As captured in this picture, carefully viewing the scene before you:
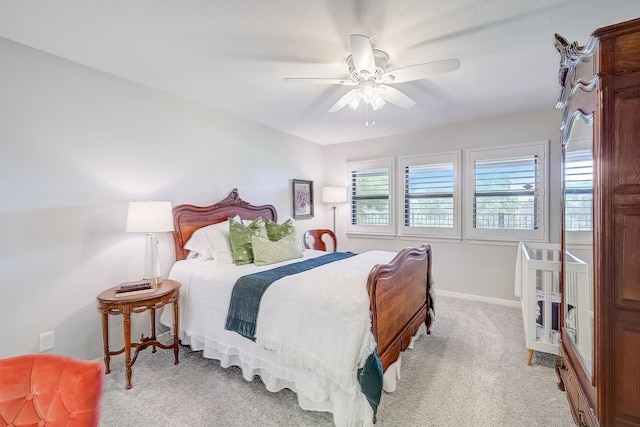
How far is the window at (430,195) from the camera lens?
164 inches

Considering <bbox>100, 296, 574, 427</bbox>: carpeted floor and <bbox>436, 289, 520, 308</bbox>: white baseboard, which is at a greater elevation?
<bbox>436, 289, 520, 308</bbox>: white baseboard

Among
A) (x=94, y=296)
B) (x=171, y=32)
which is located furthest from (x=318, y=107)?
(x=94, y=296)

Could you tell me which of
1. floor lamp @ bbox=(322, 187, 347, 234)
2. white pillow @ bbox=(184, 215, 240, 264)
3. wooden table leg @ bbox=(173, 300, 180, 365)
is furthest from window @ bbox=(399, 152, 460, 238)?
wooden table leg @ bbox=(173, 300, 180, 365)

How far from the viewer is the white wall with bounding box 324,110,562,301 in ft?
11.6

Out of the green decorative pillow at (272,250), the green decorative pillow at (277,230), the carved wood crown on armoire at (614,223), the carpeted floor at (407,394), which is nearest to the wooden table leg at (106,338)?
the carpeted floor at (407,394)

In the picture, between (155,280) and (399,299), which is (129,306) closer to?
(155,280)

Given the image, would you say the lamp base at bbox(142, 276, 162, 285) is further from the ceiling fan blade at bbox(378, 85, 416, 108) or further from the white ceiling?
the ceiling fan blade at bbox(378, 85, 416, 108)

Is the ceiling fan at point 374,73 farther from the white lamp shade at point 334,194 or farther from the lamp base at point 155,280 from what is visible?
the white lamp shade at point 334,194

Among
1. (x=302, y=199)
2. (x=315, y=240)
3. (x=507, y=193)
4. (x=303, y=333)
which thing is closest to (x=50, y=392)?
(x=303, y=333)

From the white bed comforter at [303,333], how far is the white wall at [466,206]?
2.19 meters

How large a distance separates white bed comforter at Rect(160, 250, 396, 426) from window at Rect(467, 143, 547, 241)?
7.53ft

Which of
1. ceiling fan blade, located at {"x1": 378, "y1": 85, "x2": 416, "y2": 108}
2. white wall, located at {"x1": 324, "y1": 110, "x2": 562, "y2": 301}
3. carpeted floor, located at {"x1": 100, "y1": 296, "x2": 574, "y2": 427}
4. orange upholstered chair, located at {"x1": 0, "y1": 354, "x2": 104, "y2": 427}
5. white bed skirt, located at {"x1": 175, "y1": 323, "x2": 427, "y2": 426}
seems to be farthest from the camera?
white wall, located at {"x1": 324, "y1": 110, "x2": 562, "y2": 301}

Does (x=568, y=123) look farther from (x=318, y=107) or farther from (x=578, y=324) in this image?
(x=318, y=107)

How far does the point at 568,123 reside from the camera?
5.23 feet
